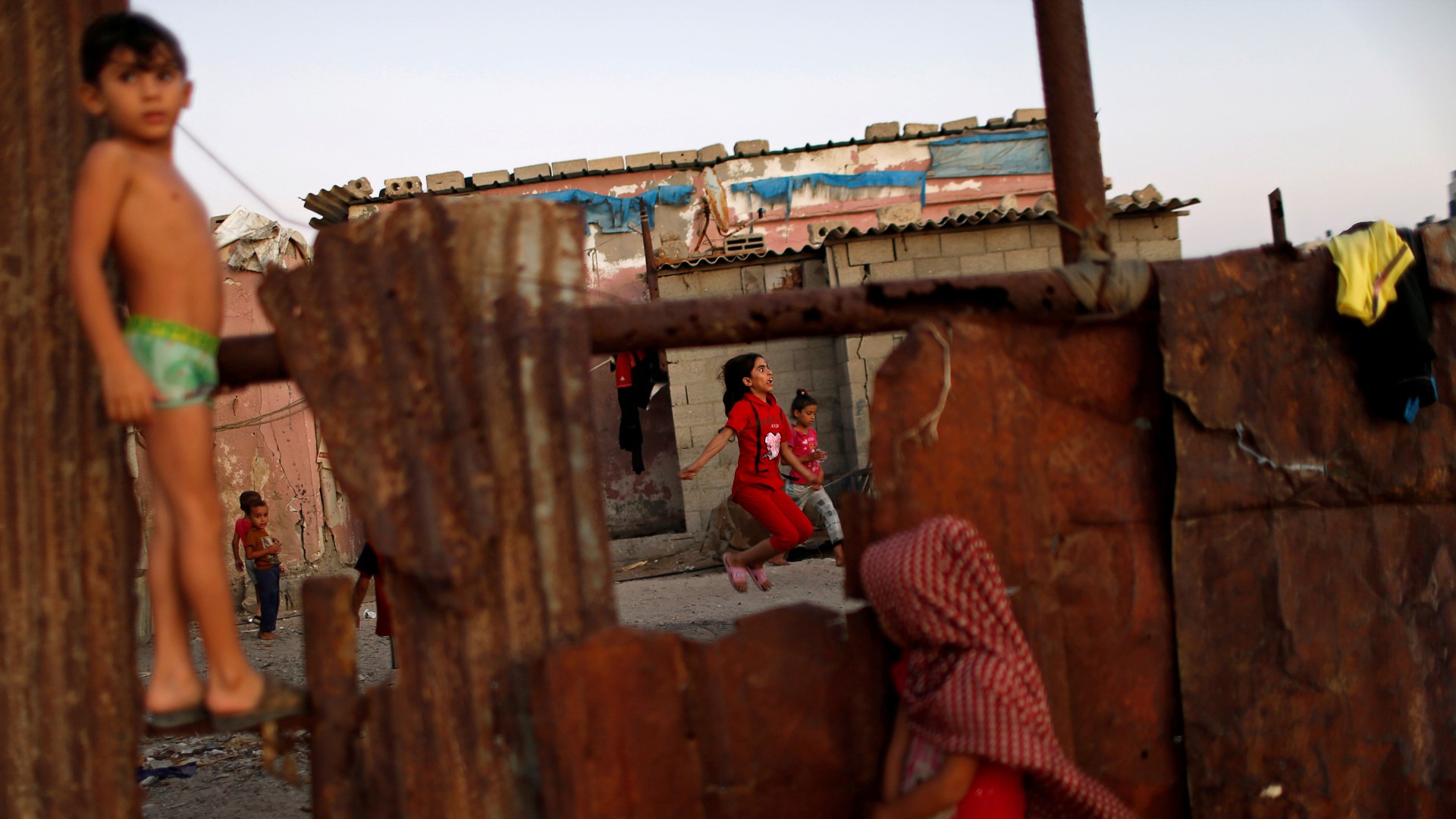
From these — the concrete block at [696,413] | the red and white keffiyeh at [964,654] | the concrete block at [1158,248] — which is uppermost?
the concrete block at [1158,248]

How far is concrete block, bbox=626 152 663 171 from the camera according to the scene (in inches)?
605

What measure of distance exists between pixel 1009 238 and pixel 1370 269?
8.49 m

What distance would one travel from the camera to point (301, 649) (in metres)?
6.68

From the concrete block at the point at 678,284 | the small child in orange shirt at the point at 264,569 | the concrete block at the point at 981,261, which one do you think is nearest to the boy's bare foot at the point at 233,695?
the small child in orange shirt at the point at 264,569

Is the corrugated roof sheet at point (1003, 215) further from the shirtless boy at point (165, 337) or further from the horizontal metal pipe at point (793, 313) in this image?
the shirtless boy at point (165, 337)

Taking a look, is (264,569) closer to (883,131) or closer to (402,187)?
(402,187)

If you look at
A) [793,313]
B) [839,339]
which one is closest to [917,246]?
[839,339]

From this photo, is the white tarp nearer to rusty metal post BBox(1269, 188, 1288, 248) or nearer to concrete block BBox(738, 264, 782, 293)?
concrete block BBox(738, 264, 782, 293)

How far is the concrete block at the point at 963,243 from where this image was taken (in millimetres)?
9977

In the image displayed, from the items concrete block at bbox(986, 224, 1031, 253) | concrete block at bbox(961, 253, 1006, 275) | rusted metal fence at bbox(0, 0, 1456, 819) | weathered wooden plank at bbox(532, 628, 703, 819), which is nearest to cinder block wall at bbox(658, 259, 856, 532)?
concrete block at bbox(961, 253, 1006, 275)

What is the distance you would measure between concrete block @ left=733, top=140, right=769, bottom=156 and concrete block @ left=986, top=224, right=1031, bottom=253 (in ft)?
20.7

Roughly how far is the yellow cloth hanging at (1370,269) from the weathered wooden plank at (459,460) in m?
1.56

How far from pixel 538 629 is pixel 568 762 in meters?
0.23

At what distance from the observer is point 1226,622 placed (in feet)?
6.40
